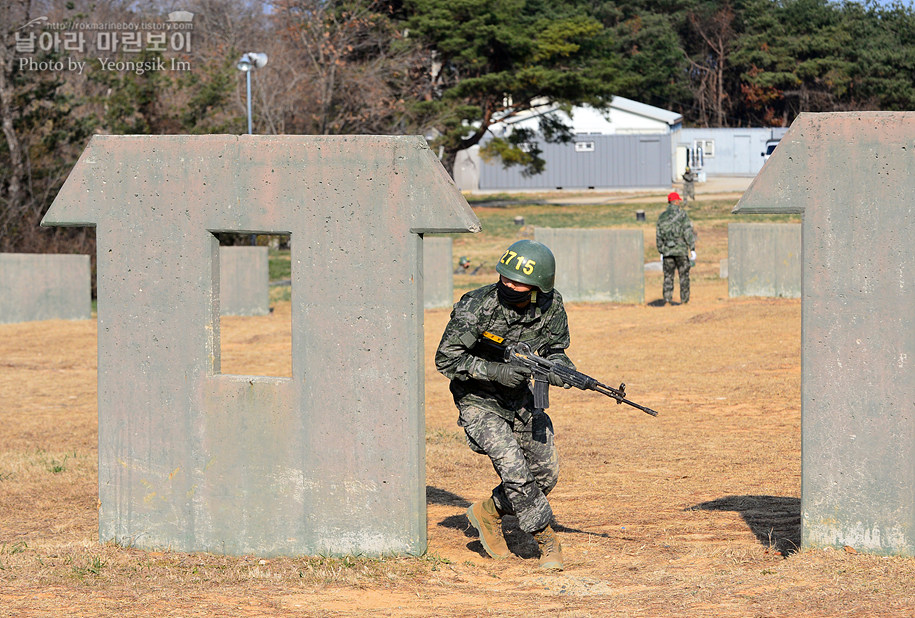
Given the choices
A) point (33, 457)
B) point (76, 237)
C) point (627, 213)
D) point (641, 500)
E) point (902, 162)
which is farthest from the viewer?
point (627, 213)

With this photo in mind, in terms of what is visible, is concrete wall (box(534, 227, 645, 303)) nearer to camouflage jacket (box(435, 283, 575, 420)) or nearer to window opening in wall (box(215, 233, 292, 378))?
window opening in wall (box(215, 233, 292, 378))

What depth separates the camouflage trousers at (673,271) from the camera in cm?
1891

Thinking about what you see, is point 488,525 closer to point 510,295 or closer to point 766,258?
point 510,295

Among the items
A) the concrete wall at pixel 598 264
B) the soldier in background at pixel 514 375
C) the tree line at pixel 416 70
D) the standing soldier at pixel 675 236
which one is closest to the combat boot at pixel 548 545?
the soldier in background at pixel 514 375

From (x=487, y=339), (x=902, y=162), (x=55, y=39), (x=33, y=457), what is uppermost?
(x=55, y=39)

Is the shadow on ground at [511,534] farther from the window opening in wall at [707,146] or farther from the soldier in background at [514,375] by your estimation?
the window opening in wall at [707,146]

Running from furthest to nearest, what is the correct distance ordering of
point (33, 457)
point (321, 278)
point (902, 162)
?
point (33, 457)
point (321, 278)
point (902, 162)

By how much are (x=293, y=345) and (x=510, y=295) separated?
4.09 feet

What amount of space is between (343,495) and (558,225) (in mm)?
28382

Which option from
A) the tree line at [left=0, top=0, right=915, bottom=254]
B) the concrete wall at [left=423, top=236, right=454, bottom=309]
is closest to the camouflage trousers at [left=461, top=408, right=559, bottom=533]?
the concrete wall at [left=423, top=236, right=454, bottom=309]

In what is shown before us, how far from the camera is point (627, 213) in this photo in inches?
1463

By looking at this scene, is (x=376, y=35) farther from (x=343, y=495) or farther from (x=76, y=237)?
(x=343, y=495)

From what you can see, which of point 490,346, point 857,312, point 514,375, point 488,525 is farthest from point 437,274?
point 857,312

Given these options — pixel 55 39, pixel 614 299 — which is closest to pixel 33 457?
pixel 614 299
